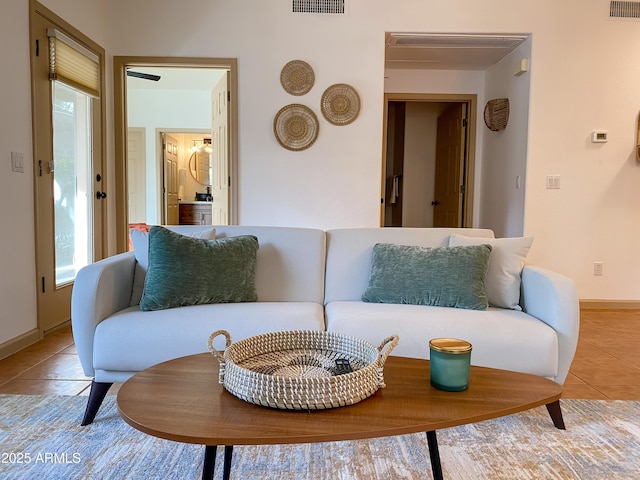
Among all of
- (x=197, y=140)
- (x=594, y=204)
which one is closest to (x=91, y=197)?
(x=594, y=204)

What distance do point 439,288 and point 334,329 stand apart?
1.82 feet

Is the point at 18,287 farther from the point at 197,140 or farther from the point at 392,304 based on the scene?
the point at 197,140

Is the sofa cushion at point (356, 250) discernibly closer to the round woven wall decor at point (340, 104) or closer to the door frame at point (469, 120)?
the round woven wall decor at point (340, 104)

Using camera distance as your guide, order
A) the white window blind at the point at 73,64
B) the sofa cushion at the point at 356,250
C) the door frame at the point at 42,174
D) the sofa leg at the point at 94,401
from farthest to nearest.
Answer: the white window blind at the point at 73,64, the door frame at the point at 42,174, the sofa cushion at the point at 356,250, the sofa leg at the point at 94,401

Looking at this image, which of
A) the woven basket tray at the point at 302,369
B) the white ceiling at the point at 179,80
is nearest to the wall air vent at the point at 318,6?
the white ceiling at the point at 179,80

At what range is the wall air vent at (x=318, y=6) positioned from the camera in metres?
4.13

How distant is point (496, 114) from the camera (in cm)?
488

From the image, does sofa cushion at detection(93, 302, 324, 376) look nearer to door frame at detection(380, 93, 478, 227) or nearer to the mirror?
door frame at detection(380, 93, 478, 227)

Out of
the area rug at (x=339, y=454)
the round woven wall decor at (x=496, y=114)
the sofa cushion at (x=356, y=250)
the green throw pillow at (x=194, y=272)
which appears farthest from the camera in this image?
the round woven wall decor at (x=496, y=114)

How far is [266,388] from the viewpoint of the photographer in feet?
3.48

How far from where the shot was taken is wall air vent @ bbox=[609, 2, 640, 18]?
4141mm

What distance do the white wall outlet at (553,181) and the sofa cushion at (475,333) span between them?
259cm

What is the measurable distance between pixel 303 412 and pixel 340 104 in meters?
3.51

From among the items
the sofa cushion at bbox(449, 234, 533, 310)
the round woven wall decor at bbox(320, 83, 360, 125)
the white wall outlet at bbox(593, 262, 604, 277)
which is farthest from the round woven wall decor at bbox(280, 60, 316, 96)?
the white wall outlet at bbox(593, 262, 604, 277)
